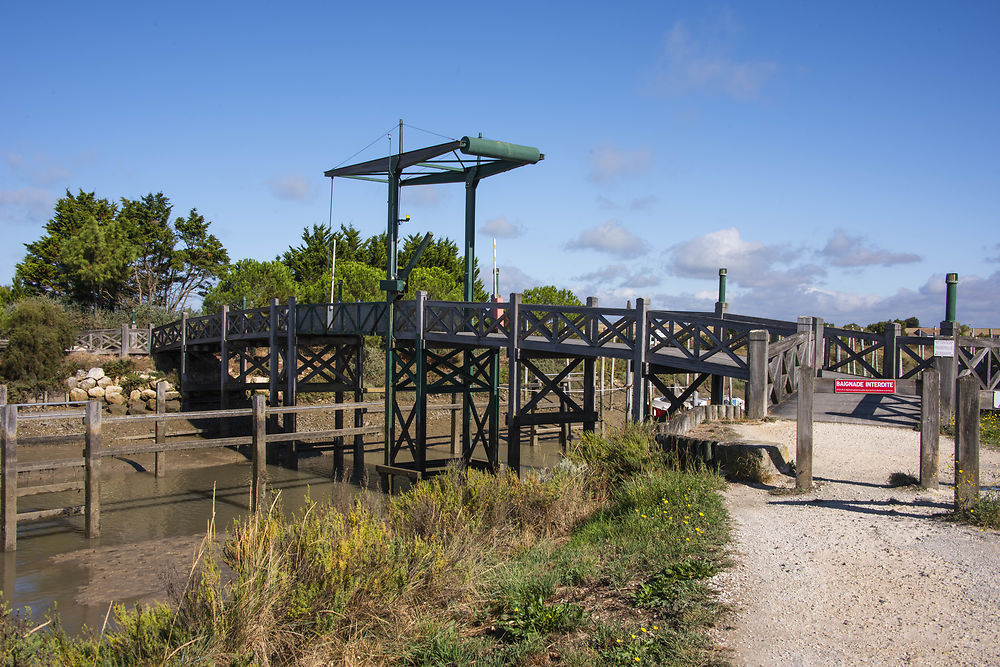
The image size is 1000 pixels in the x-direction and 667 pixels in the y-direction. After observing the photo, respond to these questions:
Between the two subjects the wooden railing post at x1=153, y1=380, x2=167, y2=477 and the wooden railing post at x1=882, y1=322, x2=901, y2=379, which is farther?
the wooden railing post at x1=153, y1=380, x2=167, y2=477

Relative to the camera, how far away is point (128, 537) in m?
14.4

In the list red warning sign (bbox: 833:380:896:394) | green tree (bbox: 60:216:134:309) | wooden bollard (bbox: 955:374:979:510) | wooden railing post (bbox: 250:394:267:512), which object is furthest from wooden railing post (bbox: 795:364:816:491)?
green tree (bbox: 60:216:134:309)

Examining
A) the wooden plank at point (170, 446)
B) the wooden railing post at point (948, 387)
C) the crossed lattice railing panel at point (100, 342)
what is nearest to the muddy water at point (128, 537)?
the wooden plank at point (170, 446)

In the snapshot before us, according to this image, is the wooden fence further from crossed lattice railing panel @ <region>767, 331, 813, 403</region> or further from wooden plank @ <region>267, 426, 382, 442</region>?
crossed lattice railing panel @ <region>767, 331, 813, 403</region>

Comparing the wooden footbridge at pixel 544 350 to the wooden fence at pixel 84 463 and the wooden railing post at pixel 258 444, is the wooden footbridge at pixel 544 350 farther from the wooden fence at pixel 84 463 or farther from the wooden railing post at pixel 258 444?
the wooden railing post at pixel 258 444

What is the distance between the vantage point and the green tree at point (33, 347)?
28219mm

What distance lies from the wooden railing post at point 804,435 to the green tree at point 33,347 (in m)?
28.5

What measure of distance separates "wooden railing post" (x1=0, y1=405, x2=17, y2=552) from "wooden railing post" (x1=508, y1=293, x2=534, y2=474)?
9060 millimetres

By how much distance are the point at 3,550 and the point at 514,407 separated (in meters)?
9.64

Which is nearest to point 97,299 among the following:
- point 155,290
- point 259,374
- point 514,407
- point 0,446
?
point 155,290

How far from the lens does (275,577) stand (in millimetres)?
5660

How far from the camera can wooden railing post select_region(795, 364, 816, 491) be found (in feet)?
30.3

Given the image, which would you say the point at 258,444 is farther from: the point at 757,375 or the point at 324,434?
the point at 757,375

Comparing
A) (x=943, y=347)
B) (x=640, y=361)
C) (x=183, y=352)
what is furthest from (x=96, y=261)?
(x=943, y=347)
